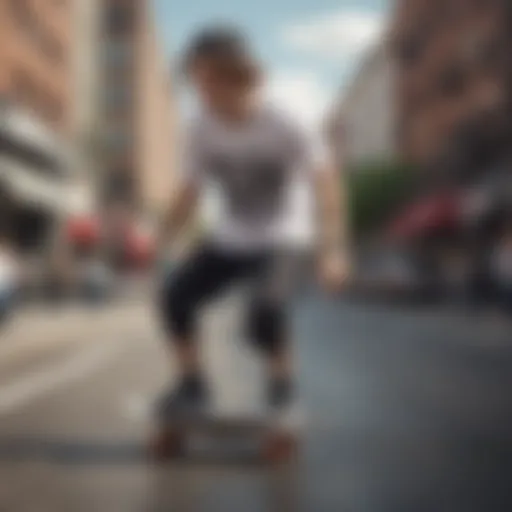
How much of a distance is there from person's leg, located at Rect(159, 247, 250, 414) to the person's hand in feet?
0.25

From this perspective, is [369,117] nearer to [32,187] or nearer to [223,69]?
[223,69]

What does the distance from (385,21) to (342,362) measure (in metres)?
0.76

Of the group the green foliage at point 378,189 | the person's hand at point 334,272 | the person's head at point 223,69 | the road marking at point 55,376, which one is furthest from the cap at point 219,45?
the road marking at point 55,376

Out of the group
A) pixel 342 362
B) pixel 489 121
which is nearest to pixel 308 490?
pixel 489 121

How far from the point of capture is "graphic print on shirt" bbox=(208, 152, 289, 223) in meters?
1.08

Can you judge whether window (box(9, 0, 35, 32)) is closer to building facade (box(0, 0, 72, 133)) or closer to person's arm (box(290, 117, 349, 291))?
building facade (box(0, 0, 72, 133))

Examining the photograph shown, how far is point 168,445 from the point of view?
1340 millimetres

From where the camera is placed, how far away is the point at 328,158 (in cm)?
113

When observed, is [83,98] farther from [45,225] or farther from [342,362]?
[342,362]

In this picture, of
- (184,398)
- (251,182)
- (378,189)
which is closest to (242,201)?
(251,182)

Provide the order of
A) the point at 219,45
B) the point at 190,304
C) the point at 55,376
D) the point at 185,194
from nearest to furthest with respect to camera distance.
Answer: the point at 219,45
the point at 185,194
the point at 190,304
the point at 55,376

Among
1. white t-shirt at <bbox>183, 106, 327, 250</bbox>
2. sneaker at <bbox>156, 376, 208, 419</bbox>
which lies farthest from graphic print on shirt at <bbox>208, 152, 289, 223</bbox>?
sneaker at <bbox>156, 376, 208, 419</bbox>

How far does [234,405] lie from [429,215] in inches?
18.6

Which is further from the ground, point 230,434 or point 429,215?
point 429,215
